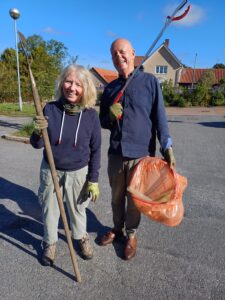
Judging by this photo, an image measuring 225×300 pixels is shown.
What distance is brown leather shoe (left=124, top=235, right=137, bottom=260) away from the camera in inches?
114

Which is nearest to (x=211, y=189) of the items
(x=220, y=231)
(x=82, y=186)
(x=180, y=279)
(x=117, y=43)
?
(x=220, y=231)

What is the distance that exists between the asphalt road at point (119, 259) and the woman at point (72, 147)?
0.70 feet

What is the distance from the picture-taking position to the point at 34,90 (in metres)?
2.22

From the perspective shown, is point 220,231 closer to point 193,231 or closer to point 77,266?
point 193,231

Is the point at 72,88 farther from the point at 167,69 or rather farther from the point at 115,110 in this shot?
the point at 167,69

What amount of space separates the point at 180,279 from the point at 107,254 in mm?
779

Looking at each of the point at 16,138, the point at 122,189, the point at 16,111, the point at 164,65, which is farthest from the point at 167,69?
the point at 122,189

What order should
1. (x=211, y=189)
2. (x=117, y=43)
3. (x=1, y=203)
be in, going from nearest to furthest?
1. (x=117, y=43)
2. (x=1, y=203)
3. (x=211, y=189)

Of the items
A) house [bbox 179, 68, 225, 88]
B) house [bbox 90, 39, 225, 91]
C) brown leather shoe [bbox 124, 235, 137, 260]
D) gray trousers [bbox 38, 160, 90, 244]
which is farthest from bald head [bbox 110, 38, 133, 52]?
house [bbox 179, 68, 225, 88]

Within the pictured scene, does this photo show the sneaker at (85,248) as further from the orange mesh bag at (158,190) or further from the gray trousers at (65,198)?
the orange mesh bag at (158,190)

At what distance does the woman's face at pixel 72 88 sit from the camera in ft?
8.06

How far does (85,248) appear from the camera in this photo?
2.90 meters

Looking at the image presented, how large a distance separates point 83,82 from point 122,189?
1180mm

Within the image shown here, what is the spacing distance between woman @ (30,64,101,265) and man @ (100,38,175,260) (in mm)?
215
